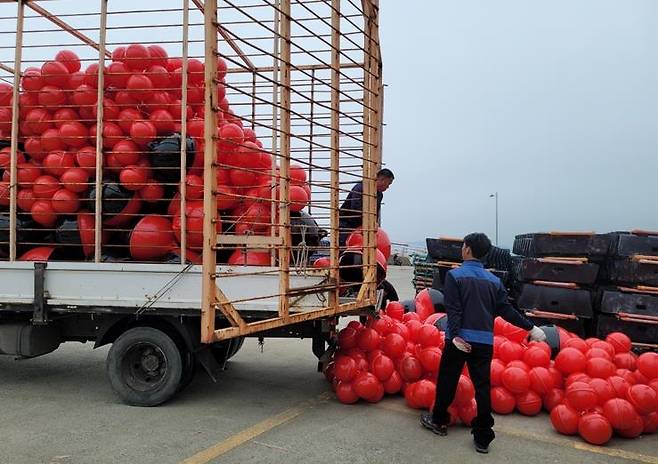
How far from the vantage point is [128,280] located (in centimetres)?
519

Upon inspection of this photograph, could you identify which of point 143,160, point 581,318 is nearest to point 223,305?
point 143,160

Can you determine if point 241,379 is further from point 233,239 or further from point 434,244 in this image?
point 434,244

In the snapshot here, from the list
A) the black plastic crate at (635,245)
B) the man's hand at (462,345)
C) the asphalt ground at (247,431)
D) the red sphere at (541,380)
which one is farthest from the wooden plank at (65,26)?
the black plastic crate at (635,245)

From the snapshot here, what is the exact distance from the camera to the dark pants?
4340 millimetres

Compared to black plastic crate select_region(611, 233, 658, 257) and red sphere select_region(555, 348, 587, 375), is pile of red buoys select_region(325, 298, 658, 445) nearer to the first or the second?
red sphere select_region(555, 348, 587, 375)

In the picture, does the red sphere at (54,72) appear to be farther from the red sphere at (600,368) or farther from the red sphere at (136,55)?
the red sphere at (600,368)

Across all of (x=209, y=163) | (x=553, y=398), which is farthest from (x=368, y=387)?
(x=209, y=163)

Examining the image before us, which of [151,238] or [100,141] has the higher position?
[100,141]

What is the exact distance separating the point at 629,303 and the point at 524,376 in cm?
259

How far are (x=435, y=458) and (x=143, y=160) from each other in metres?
3.85

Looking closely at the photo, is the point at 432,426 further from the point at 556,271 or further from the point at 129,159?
the point at 129,159

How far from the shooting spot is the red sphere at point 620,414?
4469 mm

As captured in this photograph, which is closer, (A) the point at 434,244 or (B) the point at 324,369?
(B) the point at 324,369

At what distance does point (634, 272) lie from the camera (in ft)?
22.4
